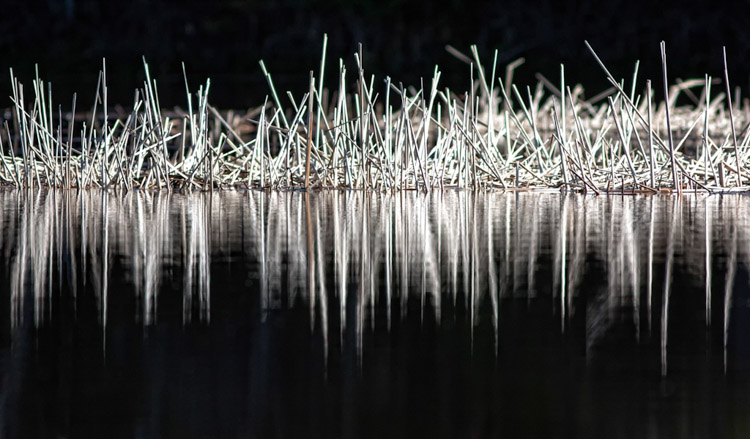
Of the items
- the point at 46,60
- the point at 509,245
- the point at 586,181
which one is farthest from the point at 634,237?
the point at 46,60

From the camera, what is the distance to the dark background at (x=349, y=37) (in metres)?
21.3

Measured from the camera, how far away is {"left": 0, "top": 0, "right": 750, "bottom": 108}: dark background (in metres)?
21.3

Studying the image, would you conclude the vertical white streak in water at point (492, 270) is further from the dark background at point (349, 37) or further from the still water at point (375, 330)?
the dark background at point (349, 37)

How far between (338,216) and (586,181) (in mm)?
1729

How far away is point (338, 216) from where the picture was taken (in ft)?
17.7

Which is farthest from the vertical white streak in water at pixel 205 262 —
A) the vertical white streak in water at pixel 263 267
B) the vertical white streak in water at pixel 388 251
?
the vertical white streak in water at pixel 388 251

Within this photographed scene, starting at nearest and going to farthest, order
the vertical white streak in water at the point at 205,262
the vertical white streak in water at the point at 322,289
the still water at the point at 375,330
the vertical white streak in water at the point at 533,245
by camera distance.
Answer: the still water at the point at 375,330 → the vertical white streak in water at the point at 322,289 → the vertical white streak in water at the point at 205,262 → the vertical white streak in water at the point at 533,245

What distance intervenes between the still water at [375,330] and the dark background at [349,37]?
16.4 meters

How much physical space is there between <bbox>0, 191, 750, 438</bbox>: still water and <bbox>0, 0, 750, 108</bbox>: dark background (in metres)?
16.4

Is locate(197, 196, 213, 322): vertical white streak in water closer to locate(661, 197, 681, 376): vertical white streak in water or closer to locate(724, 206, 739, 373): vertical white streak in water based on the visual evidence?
locate(661, 197, 681, 376): vertical white streak in water

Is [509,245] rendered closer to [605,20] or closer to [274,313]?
[274,313]

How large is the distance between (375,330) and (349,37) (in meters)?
20.5

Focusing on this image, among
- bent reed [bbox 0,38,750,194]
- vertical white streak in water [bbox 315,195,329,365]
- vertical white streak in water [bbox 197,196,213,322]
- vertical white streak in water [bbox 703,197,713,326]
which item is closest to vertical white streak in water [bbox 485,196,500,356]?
vertical white streak in water [bbox 315,195,329,365]

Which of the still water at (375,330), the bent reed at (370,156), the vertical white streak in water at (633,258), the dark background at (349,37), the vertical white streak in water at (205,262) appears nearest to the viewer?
the still water at (375,330)
